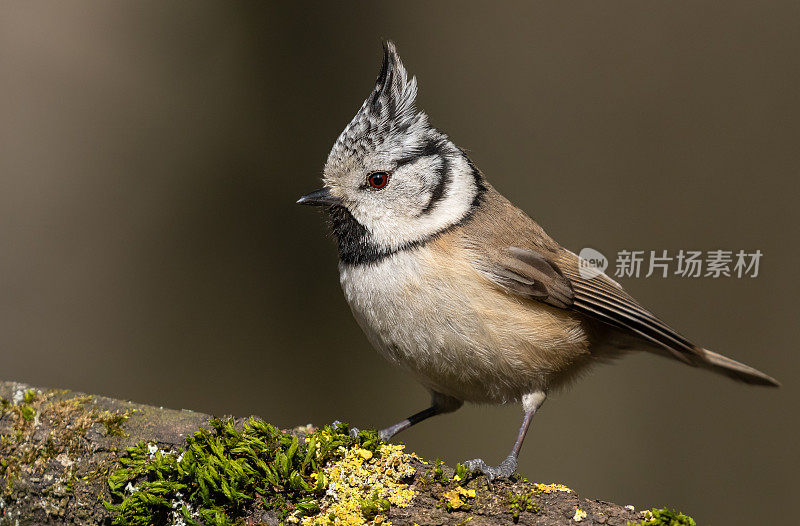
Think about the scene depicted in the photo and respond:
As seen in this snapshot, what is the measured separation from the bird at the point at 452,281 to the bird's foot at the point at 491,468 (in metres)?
0.01

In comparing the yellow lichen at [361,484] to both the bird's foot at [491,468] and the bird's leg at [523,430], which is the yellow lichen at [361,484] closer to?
the bird's foot at [491,468]

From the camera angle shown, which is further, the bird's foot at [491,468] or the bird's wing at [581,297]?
the bird's wing at [581,297]

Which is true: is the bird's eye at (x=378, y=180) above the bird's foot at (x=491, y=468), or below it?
above

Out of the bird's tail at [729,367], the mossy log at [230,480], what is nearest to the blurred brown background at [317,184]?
the bird's tail at [729,367]

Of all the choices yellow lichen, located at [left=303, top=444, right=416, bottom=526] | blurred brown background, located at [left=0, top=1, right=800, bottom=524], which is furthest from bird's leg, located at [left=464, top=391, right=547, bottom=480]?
blurred brown background, located at [left=0, top=1, right=800, bottom=524]

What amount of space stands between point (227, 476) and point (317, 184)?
13.1ft

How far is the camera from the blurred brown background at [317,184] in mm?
6191

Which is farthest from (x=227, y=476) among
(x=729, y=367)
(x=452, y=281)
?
(x=729, y=367)

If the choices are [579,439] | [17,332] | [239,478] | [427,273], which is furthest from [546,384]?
[17,332]

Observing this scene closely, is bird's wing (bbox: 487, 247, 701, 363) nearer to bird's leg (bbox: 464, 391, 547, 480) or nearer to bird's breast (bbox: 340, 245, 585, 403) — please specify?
bird's breast (bbox: 340, 245, 585, 403)

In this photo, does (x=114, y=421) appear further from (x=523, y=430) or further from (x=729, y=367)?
(x=729, y=367)

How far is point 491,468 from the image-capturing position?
2686mm

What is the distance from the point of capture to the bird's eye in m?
3.43

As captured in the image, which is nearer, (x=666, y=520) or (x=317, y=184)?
(x=666, y=520)
